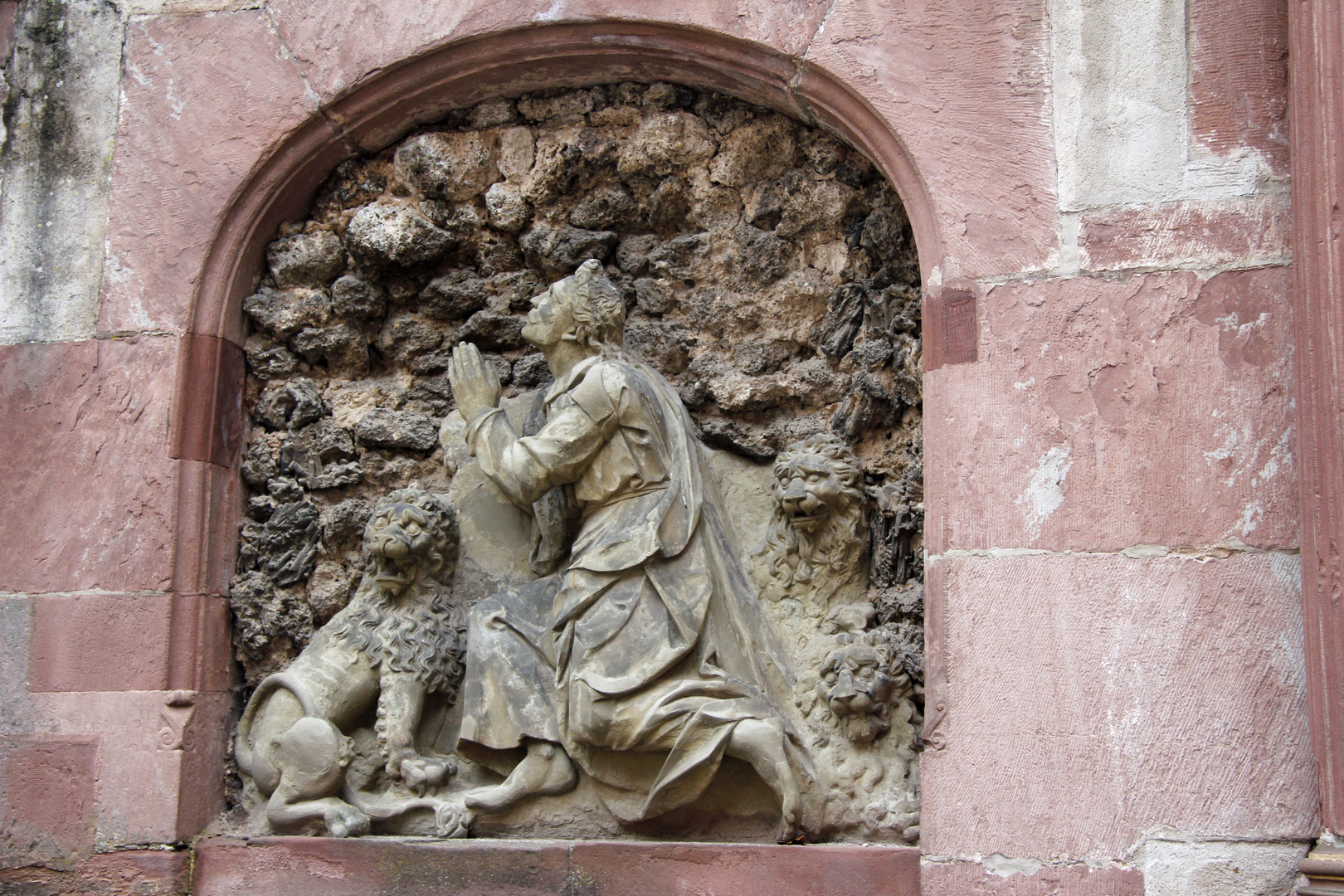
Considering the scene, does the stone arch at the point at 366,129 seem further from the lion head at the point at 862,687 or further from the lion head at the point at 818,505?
the lion head at the point at 862,687

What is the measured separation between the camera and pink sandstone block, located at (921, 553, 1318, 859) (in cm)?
348

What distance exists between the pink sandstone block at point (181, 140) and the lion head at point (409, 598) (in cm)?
102

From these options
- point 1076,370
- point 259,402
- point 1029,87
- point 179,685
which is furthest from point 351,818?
point 1029,87

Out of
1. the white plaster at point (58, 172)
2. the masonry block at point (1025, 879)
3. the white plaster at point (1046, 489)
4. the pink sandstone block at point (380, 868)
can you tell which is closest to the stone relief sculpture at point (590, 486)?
the pink sandstone block at point (380, 868)

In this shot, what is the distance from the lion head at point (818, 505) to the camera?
4.25m

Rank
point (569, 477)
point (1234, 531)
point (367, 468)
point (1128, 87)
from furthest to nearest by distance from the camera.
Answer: point (367, 468) → point (569, 477) → point (1128, 87) → point (1234, 531)

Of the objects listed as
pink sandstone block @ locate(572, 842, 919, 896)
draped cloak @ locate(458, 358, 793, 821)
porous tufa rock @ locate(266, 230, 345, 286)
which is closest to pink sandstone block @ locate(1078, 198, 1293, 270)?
draped cloak @ locate(458, 358, 793, 821)

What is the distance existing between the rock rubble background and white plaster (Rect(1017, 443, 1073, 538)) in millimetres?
626

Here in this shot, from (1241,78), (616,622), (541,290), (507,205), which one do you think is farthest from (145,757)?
(1241,78)

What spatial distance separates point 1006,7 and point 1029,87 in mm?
282

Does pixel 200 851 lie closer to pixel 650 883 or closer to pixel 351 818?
pixel 351 818

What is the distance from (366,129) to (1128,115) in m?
2.54

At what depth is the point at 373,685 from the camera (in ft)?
14.3

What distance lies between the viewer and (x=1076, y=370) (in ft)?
12.7
